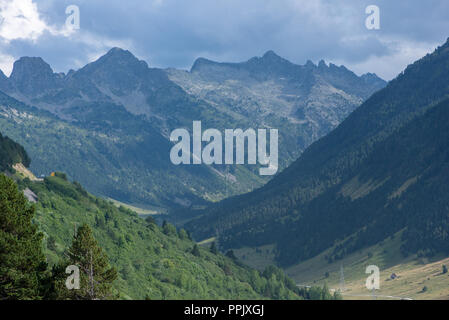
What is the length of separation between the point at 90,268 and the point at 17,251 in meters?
8.52

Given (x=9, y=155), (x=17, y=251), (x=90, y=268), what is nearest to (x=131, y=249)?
(x=9, y=155)

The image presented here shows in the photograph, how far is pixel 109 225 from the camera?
168 m

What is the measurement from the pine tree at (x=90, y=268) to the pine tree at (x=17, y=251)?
11.2 feet

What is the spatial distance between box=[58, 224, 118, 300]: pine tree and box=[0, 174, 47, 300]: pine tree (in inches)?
134

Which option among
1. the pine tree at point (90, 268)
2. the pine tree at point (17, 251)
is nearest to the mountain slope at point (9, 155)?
the pine tree at point (17, 251)

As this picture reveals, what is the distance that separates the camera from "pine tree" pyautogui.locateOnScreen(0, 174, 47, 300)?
181 feet

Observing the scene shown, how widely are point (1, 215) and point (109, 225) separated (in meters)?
112

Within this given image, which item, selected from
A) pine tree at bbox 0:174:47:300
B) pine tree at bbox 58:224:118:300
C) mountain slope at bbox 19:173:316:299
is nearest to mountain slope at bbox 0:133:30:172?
mountain slope at bbox 19:173:316:299

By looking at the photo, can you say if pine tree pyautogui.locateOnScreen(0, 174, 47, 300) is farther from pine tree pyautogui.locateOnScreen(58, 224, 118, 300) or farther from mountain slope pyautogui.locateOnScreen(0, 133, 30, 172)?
mountain slope pyautogui.locateOnScreen(0, 133, 30, 172)

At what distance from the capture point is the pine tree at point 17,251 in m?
55.2
